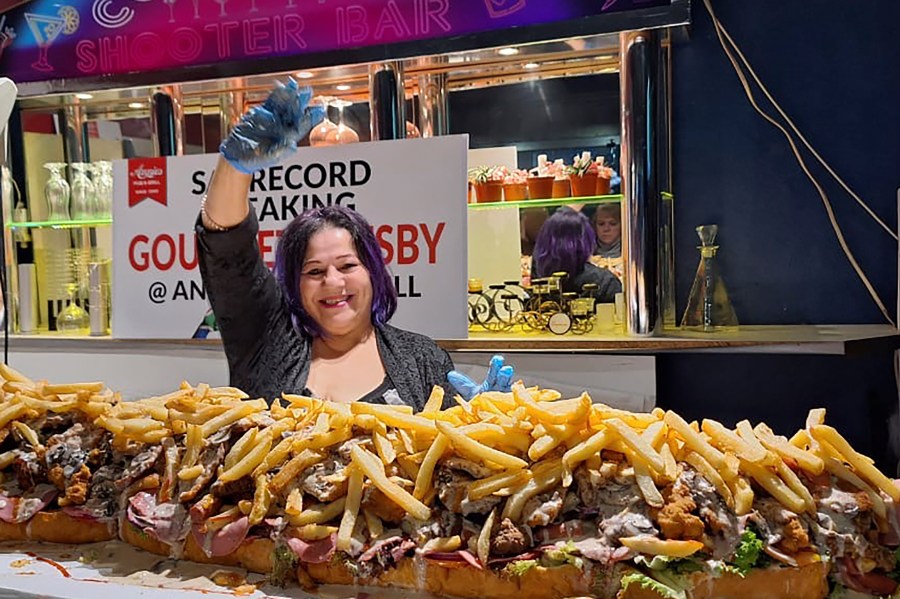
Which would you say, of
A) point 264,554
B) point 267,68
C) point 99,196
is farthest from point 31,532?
point 99,196

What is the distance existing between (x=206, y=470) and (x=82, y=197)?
3648mm

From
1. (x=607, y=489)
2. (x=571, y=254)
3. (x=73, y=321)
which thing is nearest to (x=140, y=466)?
(x=607, y=489)

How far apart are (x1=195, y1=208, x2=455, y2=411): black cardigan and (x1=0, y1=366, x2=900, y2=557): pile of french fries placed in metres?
1.06

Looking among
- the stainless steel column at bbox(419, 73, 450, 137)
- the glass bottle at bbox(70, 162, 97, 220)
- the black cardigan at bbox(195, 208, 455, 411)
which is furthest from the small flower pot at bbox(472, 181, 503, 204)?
the glass bottle at bbox(70, 162, 97, 220)

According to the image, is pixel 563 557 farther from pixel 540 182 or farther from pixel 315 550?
pixel 540 182

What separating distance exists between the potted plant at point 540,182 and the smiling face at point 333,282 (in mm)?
1393

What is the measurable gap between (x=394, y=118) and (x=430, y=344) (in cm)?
149

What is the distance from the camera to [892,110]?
11.4 feet

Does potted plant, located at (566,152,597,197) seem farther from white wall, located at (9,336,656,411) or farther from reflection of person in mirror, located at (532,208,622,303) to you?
white wall, located at (9,336,656,411)

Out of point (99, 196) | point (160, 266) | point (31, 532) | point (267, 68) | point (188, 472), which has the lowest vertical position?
point (31, 532)

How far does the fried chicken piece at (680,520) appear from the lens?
3.22 feet

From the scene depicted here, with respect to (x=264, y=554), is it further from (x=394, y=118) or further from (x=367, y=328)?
(x=394, y=118)

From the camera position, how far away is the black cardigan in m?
2.26

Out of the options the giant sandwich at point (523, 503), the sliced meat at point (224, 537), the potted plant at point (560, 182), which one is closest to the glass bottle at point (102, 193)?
the potted plant at point (560, 182)
